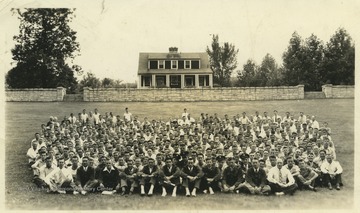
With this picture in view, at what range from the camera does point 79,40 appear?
253 inches

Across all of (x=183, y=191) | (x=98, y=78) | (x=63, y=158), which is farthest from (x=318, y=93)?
(x=63, y=158)

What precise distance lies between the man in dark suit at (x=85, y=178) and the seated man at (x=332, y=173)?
347cm

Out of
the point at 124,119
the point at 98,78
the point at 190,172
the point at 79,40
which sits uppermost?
the point at 79,40

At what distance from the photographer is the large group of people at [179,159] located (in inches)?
224

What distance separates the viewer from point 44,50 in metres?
7.62

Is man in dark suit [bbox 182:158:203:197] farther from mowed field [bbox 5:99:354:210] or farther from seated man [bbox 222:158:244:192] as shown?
seated man [bbox 222:158:244:192]

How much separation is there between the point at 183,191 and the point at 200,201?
0.36m

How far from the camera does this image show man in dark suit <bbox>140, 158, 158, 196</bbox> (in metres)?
5.63

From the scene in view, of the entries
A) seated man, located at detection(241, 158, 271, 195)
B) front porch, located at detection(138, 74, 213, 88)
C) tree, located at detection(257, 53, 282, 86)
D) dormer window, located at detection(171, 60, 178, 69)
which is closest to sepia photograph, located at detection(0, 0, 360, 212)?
seated man, located at detection(241, 158, 271, 195)

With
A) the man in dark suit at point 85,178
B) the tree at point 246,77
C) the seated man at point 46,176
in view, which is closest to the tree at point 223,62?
the tree at point 246,77

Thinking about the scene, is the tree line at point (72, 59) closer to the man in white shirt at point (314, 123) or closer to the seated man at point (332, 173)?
the man in white shirt at point (314, 123)

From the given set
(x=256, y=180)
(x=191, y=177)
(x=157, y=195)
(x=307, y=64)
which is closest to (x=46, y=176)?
(x=157, y=195)

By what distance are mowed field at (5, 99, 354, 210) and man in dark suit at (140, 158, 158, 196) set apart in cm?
14

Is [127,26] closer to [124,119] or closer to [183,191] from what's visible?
[124,119]
